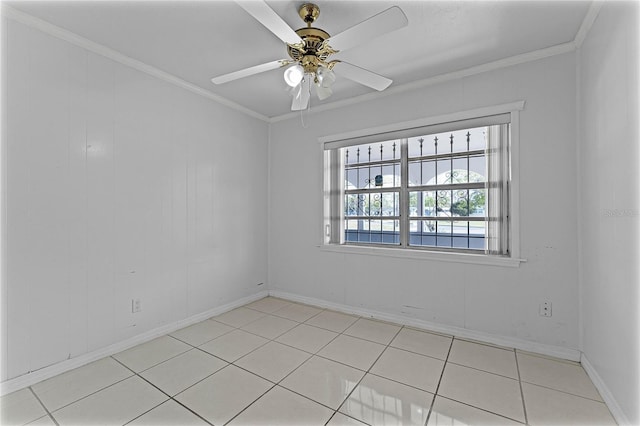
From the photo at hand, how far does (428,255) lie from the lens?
289 centimetres

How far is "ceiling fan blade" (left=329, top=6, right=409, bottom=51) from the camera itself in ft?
4.60

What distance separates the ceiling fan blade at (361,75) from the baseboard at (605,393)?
2362mm

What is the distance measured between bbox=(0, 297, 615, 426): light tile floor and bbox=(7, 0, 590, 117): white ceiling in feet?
8.19

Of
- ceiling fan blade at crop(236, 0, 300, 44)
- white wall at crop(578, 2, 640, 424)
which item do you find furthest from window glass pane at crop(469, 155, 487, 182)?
ceiling fan blade at crop(236, 0, 300, 44)

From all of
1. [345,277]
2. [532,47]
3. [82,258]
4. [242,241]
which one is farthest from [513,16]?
[82,258]

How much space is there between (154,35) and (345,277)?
2.90 m

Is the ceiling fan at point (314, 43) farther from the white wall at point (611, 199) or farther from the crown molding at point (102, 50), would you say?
the white wall at point (611, 199)

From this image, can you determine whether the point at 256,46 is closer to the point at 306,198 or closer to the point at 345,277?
the point at 306,198

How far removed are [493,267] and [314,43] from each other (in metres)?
2.35

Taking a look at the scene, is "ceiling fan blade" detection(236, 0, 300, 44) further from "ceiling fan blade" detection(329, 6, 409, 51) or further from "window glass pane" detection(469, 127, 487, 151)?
"window glass pane" detection(469, 127, 487, 151)

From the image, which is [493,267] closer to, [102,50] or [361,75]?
[361,75]

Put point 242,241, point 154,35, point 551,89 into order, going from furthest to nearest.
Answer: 1. point 242,241
2. point 551,89
3. point 154,35

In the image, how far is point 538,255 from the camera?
94.6 inches

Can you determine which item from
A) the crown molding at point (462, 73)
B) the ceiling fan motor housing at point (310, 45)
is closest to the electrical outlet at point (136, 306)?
the ceiling fan motor housing at point (310, 45)
